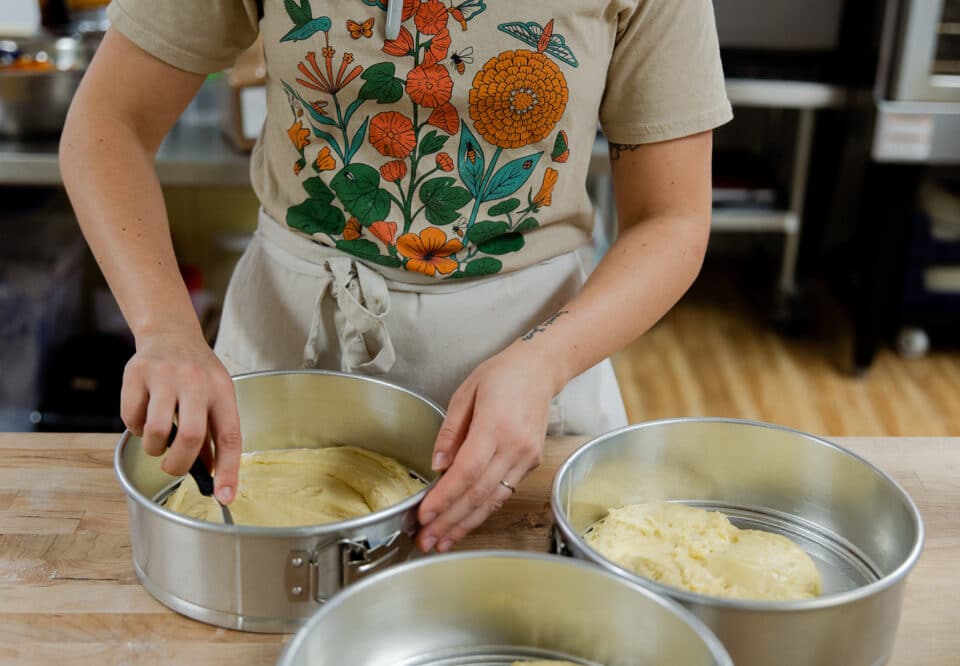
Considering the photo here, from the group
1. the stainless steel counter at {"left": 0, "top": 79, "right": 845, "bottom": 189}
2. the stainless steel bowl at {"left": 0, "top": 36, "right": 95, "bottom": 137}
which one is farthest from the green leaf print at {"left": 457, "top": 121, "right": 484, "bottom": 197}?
the stainless steel bowl at {"left": 0, "top": 36, "right": 95, "bottom": 137}

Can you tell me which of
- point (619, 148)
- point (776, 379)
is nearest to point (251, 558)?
point (619, 148)

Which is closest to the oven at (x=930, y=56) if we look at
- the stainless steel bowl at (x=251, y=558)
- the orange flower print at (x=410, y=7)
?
the orange flower print at (x=410, y=7)

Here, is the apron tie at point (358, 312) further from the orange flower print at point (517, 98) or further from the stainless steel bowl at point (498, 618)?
the stainless steel bowl at point (498, 618)

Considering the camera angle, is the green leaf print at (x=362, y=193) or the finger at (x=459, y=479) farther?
the green leaf print at (x=362, y=193)

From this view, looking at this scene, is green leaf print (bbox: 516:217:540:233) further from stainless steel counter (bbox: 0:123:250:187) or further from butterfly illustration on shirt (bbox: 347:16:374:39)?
stainless steel counter (bbox: 0:123:250:187)

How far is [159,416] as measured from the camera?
→ 75 centimetres

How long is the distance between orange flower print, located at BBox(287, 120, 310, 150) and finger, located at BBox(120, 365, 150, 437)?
32 cm

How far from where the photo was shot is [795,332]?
323 centimetres

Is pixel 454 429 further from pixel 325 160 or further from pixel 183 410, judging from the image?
pixel 325 160

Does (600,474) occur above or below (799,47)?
above

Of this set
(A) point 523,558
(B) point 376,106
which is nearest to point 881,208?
(B) point 376,106

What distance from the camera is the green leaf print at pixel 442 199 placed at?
0.99 meters

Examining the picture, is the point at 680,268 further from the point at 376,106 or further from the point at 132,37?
the point at 132,37

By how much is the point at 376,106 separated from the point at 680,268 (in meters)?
0.33
